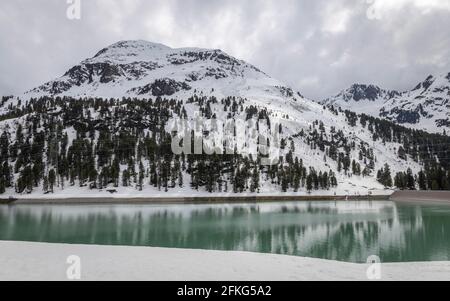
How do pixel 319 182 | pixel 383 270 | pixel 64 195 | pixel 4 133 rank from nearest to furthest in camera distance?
pixel 383 270 → pixel 64 195 → pixel 319 182 → pixel 4 133

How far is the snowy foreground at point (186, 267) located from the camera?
56.2ft

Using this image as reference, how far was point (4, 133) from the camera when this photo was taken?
191 metres

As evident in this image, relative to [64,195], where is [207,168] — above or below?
above

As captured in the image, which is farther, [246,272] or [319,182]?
[319,182]

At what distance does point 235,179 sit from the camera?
162875 mm

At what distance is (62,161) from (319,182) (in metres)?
124

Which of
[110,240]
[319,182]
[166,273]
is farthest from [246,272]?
[319,182]

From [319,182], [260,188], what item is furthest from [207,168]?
[319,182]

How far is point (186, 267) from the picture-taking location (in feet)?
63.5

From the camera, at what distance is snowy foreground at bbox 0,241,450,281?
17.1 metres
